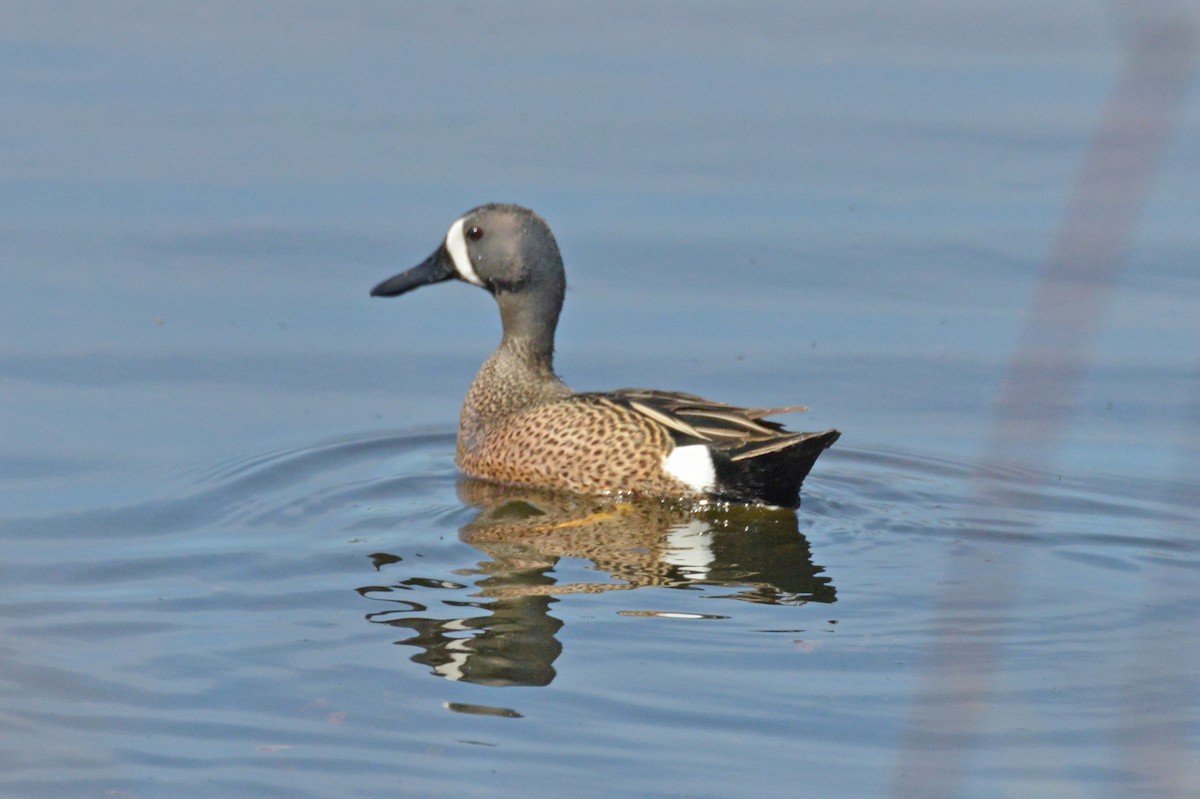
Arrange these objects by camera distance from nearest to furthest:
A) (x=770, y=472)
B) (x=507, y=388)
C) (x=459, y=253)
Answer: (x=770, y=472) → (x=507, y=388) → (x=459, y=253)

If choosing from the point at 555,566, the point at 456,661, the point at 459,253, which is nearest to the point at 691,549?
the point at 555,566

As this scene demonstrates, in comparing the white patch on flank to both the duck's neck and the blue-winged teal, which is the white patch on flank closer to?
the blue-winged teal

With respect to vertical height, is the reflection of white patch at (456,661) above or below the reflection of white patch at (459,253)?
below

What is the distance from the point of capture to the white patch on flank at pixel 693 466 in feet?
22.9

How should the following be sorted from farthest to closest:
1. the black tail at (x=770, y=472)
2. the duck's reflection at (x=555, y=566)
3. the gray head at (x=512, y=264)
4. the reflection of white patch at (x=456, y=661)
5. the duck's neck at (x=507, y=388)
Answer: the gray head at (x=512, y=264) < the duck's neck at (x=507, y=388) < the black tail at (x=770, y=472) < the duck's reflection at (x=555, y=566) < the reflection of white patch at (x=456, y=661)

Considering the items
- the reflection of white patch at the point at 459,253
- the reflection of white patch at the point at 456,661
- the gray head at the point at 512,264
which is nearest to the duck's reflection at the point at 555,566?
the reflection of white patch at the point at 456,661

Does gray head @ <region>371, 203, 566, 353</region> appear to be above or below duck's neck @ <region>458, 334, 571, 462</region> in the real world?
above

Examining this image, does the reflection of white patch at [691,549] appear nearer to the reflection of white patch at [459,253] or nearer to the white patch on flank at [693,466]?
the white patch on flank at [693,466]

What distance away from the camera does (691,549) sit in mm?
6488

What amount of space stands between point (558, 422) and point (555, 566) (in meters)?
1.40

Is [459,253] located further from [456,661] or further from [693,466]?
Result: [456,661]

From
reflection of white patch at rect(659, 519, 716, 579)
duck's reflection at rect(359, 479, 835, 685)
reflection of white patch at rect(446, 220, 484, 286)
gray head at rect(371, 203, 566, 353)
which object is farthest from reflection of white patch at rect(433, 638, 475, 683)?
reflection of white patch at rect(446, 220, 484, 286)

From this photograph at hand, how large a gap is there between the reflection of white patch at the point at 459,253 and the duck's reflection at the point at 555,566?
121 cm

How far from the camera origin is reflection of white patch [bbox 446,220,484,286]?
8.21 m
